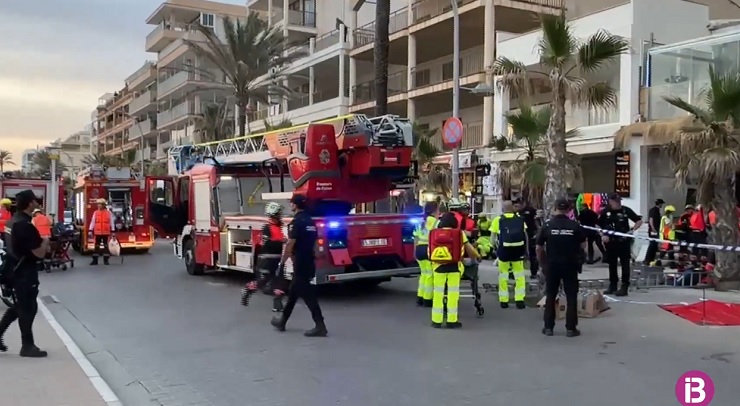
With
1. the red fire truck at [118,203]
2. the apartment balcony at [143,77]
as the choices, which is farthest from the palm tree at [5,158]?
the red fire truck at [118,203]

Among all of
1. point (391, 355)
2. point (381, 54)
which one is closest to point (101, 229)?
point (381, 54)

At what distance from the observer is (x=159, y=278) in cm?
1659

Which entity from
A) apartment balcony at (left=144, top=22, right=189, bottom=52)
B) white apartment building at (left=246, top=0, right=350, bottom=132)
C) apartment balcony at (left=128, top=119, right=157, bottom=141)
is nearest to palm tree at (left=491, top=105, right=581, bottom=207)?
white apartment building at (left=246, top=0, right=350, bottom=132)

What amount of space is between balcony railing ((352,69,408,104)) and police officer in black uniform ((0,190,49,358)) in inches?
1161

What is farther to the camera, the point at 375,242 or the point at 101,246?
the point at 101,246

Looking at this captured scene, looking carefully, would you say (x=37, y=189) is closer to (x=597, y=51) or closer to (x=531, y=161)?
(x=531, y=161)

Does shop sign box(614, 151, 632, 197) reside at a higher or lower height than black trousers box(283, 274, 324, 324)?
higher

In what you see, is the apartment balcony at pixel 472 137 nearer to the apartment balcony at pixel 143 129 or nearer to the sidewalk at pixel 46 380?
the sidewalk at pixel 46 380

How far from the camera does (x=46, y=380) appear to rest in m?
7.01

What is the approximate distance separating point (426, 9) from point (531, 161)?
16514 millimetres

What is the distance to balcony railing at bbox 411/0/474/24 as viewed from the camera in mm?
32138

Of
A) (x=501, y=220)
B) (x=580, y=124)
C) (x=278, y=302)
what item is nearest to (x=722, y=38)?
(x=580, y=124)

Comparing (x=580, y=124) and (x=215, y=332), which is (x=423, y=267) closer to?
(x=215, y=332)

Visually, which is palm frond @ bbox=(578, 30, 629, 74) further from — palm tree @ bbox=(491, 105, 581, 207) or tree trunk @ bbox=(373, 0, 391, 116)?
tree trunk @ bbox=(373, 0, 391, 116)
